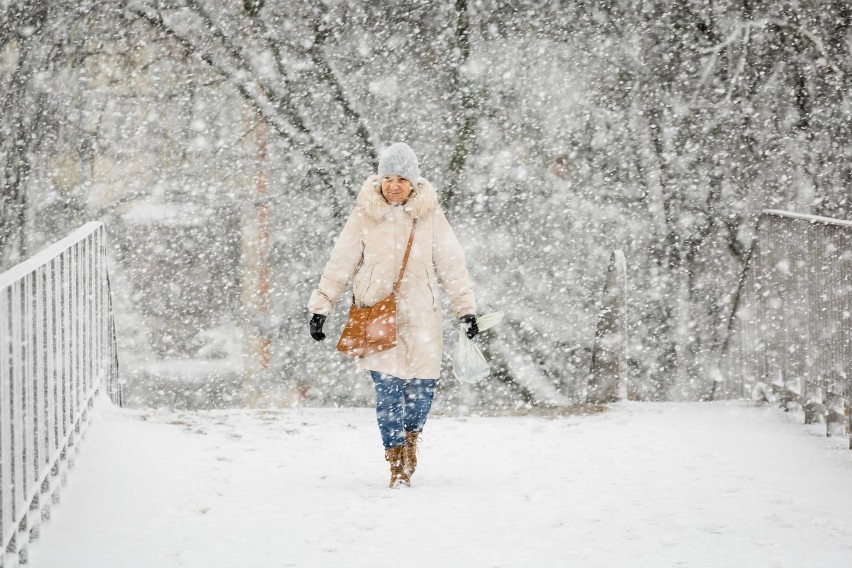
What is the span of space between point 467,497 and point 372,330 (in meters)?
1.01

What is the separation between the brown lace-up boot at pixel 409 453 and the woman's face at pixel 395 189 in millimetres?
1282

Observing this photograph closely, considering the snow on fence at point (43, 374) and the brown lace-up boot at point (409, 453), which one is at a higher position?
the snow on fence at point (43, 374)

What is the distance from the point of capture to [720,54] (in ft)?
26.5

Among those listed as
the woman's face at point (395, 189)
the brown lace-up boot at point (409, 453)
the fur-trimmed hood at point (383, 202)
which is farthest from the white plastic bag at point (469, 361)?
the woman's face at point (395, 189)

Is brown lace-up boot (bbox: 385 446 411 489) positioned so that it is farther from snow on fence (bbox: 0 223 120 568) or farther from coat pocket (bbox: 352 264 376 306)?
snow on fence (bbox: 0 223 120 568)

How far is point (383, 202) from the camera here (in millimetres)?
5359

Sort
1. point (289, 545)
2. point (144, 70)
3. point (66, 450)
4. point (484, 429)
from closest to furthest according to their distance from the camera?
point (289, 545)
point (66, 450)
point (484, 429)
point (144, 70)

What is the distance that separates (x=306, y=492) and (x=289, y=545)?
1041mm

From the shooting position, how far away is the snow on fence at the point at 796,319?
19.9 ft

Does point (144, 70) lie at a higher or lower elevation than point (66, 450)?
higher

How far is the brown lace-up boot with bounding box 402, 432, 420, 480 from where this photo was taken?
209 inches

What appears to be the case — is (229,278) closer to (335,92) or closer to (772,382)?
(335,92)

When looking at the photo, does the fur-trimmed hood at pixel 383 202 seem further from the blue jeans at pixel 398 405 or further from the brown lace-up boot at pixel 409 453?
the brown lace-up boot at pixel 409 453

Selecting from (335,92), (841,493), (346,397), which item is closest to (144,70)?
(335,92)
